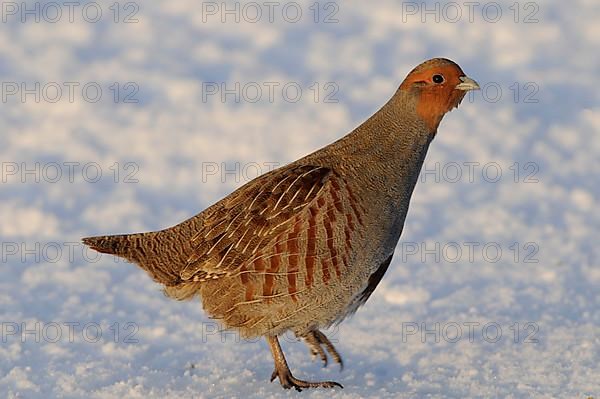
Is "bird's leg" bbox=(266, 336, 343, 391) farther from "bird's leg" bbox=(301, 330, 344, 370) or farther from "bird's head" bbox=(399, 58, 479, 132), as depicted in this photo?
"bird's head" bbox=(399, 58, 479, 132)

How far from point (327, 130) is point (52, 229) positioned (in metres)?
3.61

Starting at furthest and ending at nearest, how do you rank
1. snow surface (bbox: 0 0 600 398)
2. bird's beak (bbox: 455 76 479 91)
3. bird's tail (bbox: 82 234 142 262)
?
1. snow surface (bbox: 0 0 600 398)
2. bird's tail (bbox: 82 234 142 262)
3. bird's beak (bbox: 455 76 479 91)

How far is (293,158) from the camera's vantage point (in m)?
9.88

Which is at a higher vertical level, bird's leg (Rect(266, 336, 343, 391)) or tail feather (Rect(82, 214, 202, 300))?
tail feather (Rect(82, 214, 202, 300))

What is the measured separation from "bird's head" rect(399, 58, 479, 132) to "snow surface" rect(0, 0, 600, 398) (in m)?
1.61

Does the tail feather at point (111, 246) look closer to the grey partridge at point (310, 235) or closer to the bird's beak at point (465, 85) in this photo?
the grey partridge at point (310, 235)

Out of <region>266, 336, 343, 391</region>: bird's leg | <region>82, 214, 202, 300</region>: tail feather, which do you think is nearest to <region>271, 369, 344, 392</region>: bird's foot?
<region>266, 336, 343, 391</region>: bird's leg

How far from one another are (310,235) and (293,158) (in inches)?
198

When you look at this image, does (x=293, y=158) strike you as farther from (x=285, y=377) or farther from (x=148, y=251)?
(x=285, y=377)

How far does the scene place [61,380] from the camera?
5391 mm

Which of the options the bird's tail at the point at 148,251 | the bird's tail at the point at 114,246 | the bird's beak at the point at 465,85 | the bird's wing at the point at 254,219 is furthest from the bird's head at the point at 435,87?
the bird's tail at the point at 114,246

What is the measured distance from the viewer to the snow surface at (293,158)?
5746 mm

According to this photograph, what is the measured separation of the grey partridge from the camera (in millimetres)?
4891

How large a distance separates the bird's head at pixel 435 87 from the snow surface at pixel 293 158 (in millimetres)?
1607
